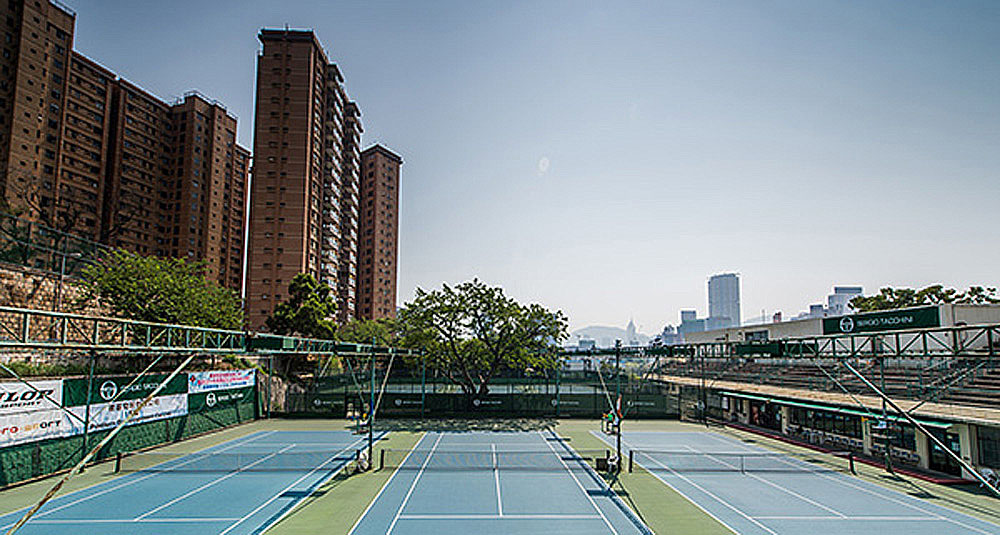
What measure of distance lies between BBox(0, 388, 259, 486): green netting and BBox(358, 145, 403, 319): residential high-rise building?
241 ft

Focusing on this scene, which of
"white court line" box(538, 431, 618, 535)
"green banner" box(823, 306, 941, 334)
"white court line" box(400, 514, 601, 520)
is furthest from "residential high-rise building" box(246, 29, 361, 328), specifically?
"green banner" box(823, 306, 941, 334)

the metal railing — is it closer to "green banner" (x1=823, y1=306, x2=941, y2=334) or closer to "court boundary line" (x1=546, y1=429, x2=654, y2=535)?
"court boundary line" (x1=546, y1=429, x2=654, y2=535)

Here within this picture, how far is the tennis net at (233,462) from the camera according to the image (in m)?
22.3

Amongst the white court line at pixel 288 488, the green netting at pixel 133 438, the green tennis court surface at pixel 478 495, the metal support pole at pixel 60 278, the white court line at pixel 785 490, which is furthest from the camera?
the metal support pole at pixel 60 278

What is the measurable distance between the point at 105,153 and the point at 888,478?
97.1m

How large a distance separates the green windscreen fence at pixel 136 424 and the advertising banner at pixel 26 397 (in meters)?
0.62

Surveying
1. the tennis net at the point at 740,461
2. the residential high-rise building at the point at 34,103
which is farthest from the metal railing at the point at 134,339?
the residential high-rise building at the point at 34,103

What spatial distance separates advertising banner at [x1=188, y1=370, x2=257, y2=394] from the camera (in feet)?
101

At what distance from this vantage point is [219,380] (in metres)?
33.3

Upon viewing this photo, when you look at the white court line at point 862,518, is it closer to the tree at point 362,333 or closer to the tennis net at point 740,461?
the tennis net at point 740,461

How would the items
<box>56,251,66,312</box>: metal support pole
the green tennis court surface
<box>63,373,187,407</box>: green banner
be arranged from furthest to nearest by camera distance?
<box>56,251,66,312</box>: metal support pole → <box>63,373,187,407</box>: green banner → the green tennis court surface

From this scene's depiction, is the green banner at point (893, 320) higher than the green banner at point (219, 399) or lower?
higher

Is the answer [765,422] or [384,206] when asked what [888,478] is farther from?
[384,206]

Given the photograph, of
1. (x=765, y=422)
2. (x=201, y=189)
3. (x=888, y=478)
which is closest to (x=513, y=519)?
(x=888, y=478)
